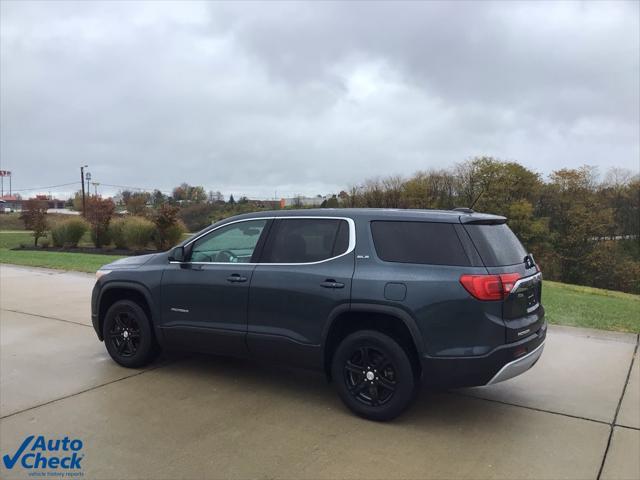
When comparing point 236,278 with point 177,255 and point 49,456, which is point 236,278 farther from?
point 49,456

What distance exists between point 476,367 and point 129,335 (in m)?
3.64

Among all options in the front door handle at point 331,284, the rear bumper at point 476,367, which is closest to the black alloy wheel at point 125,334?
the front door handle at point 331,284

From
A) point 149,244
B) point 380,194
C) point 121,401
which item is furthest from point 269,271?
point 380,194

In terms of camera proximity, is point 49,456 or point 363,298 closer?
point 49,456

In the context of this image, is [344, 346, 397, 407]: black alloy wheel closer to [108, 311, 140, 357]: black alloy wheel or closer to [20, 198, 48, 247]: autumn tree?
[108, 311, 140, 357]: black alloy wheel

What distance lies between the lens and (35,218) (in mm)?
27688

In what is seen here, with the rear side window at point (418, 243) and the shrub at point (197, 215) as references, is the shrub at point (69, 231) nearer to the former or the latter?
the shrub at point (197, 215)

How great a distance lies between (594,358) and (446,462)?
3572 millimetres

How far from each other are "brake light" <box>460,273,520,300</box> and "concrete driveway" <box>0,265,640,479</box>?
1.12 metres

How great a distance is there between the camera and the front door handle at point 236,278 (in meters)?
4.83

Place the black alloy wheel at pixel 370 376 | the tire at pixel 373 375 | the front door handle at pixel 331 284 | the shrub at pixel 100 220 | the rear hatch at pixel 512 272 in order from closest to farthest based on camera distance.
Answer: the rear hatch at pixel 512 272
the tire at pixel 373 375
the black alloy wheel at pixel 370 376
the front door handle at pixel 331 284
the shrub at pixel 100 220

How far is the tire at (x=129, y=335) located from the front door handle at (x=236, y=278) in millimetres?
1207

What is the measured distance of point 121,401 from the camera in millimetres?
4664

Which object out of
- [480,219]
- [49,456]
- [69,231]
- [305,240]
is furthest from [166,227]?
[480,219]
